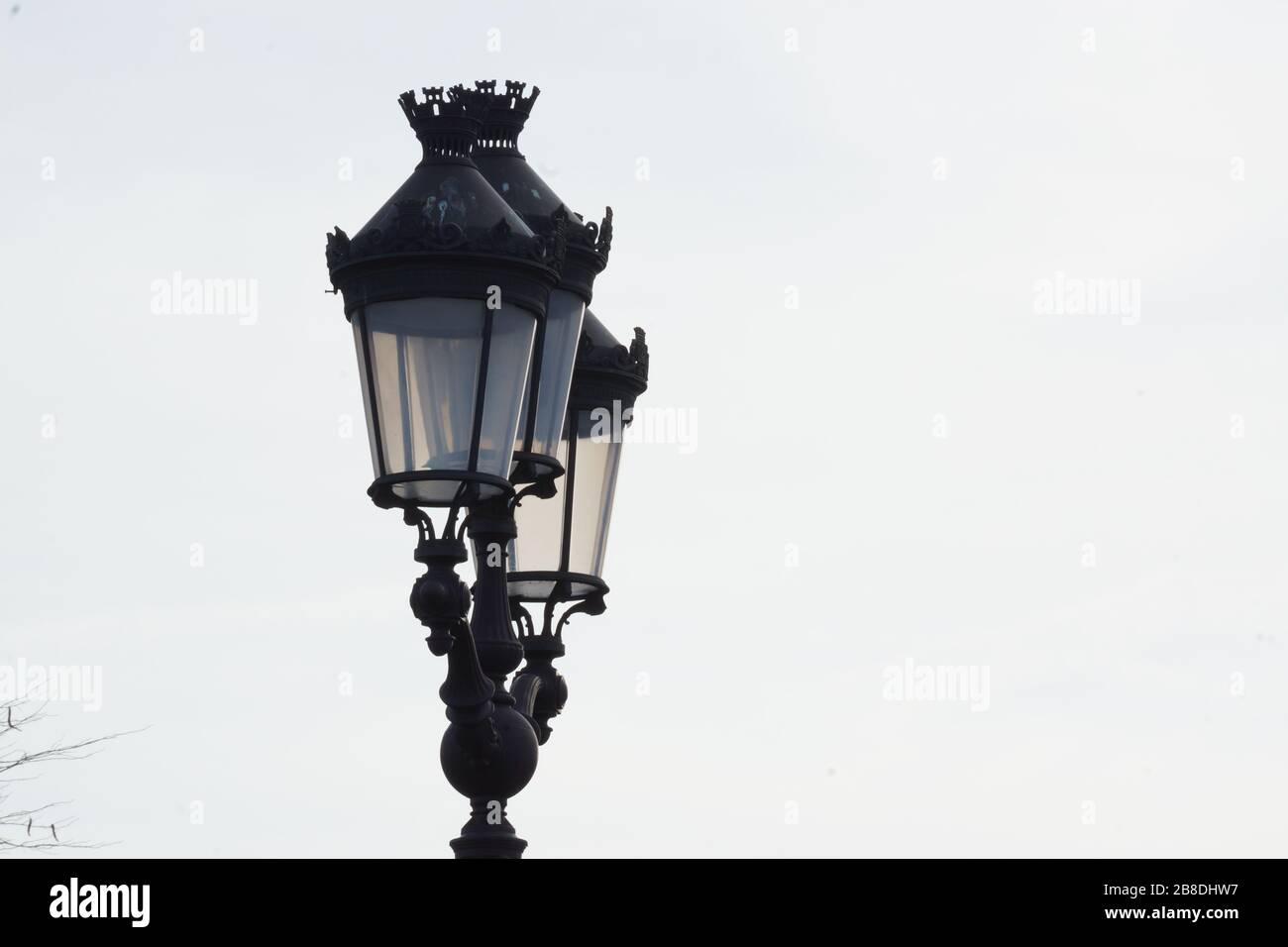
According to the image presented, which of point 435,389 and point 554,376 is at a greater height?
point 554,376

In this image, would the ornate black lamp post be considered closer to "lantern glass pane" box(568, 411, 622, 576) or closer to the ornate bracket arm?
the ornate bracket arm

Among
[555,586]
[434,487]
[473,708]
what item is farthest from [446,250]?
[555,586]

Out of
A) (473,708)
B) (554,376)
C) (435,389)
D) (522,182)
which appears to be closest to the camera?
(435,389)

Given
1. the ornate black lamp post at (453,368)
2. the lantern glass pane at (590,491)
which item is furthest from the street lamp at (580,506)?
the ornate black lamp post at (453,368)

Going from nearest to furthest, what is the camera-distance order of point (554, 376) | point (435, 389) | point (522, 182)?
1. point (435, 389)
2. point (554, 376)
3. point (522, 182)

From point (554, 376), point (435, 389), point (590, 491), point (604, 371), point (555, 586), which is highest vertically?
point (604, 371)

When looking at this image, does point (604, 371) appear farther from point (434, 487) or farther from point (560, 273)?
point (434, 487)

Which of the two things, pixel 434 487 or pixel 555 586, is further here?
pixel 555 586

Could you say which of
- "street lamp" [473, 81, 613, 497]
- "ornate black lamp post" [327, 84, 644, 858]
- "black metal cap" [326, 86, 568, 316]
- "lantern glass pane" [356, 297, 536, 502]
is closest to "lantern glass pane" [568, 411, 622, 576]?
"street lamp" [473, 81, 613, 497]

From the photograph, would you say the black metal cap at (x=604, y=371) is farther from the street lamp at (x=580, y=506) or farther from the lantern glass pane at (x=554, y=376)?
the lantern glass pane at (x=554, y=376)
